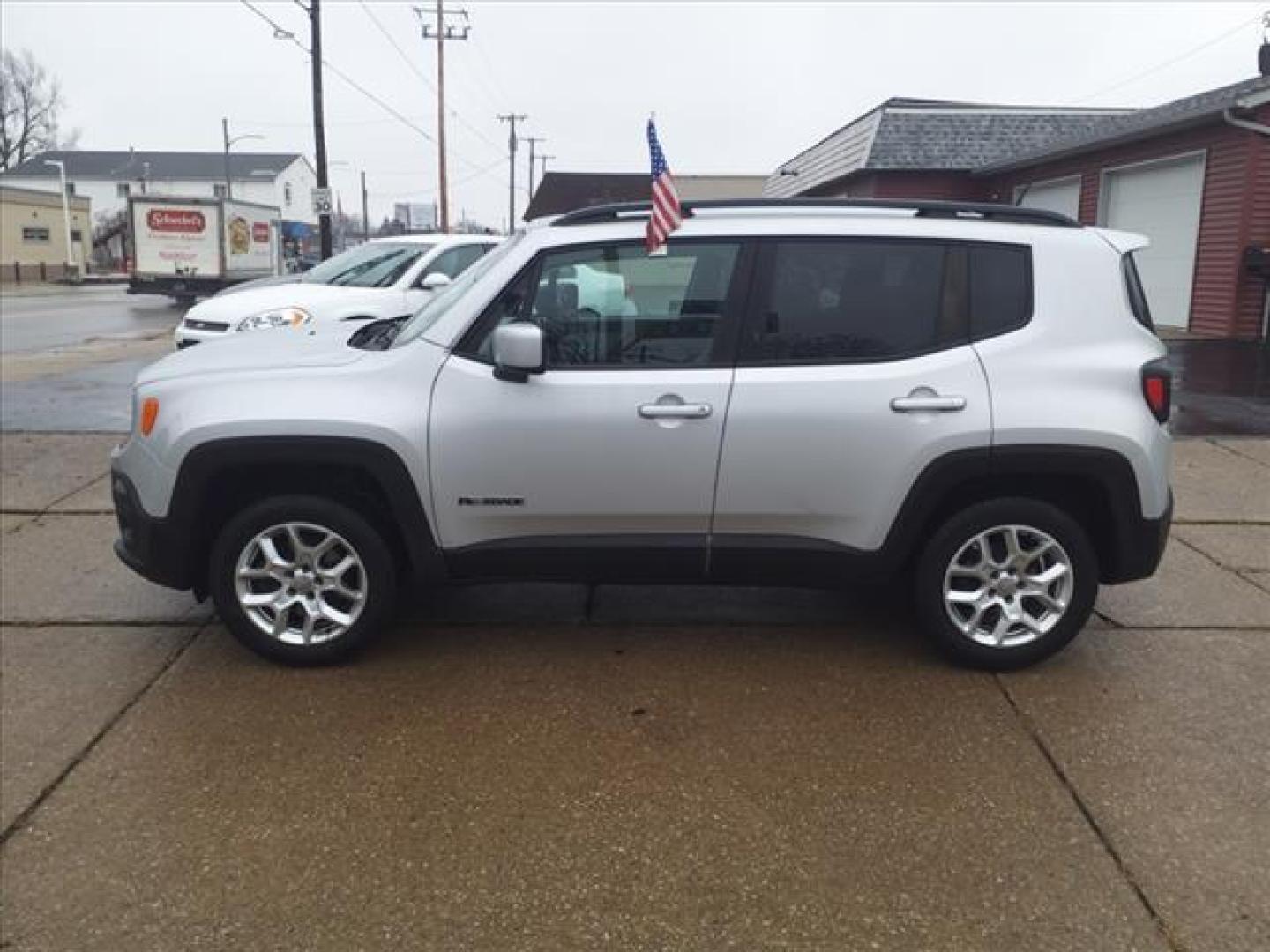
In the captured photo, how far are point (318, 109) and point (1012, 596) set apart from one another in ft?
80.4

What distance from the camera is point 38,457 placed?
7691mm

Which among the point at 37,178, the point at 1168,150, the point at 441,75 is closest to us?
the point at 1168,150

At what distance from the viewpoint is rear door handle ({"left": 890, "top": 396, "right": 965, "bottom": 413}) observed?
12.9 ft

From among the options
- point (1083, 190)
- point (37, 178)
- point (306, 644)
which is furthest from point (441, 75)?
point (37, 178)

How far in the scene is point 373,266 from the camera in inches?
396

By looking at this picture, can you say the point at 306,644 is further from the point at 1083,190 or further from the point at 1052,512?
the point at 1083,190

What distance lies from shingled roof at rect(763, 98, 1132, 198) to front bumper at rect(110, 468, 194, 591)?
66.0 feet

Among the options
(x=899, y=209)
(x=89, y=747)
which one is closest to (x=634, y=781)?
(x=89, y=747)

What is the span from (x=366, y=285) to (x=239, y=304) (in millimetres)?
1259

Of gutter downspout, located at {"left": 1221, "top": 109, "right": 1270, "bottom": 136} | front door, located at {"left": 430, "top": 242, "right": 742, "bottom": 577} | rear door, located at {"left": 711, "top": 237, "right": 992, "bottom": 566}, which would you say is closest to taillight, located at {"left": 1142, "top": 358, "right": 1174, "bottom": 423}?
rear door, located at {"left": 711, "top": 237, "right": 992, "bottom": 566}

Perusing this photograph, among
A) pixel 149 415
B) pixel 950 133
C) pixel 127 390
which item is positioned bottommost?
pixel 127 390

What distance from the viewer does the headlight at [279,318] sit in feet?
29.6

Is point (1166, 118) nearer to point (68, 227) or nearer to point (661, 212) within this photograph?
point (661, 212)

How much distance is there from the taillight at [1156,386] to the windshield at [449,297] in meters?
2.46
